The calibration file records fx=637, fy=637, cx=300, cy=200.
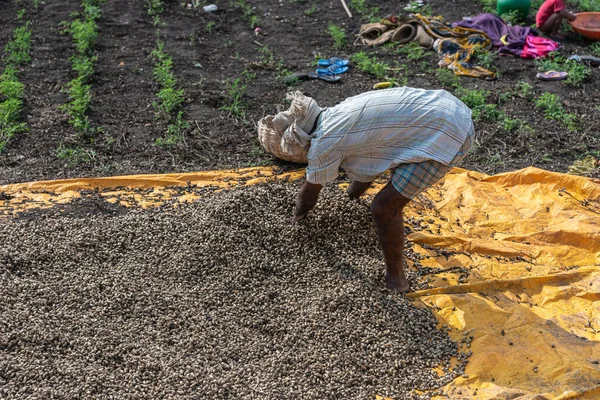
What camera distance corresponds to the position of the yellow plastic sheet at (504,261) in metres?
2.96

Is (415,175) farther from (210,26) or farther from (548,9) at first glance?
(548,9)

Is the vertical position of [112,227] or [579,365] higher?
[112,227]

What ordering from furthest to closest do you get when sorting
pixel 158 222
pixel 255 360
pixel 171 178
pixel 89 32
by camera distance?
pixel 89 32 → pixel 171 178 → pixel 158 222 → pixel 255 360

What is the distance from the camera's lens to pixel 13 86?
5.21m

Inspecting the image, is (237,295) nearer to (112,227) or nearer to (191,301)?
(191,301)

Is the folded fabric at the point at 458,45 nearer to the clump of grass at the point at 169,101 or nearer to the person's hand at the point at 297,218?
the clump of grass at the point at 169,101

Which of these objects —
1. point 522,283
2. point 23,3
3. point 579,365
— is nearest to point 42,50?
point 23,3

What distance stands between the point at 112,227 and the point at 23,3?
4.76 m

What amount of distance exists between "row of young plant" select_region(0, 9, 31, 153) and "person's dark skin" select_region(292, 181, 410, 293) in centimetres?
257

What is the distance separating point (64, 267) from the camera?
341cm

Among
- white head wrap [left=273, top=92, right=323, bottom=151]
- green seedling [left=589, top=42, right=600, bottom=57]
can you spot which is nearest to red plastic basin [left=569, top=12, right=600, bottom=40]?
green seedling [left=589, top=42, right=600, bottom=57]

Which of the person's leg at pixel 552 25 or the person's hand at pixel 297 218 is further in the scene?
the person's leg at pixel 552 25

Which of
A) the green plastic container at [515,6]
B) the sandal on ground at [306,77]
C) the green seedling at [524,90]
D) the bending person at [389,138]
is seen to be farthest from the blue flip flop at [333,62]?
the bending person at [389,138]

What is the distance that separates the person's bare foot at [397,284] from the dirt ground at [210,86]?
4.90 feet
